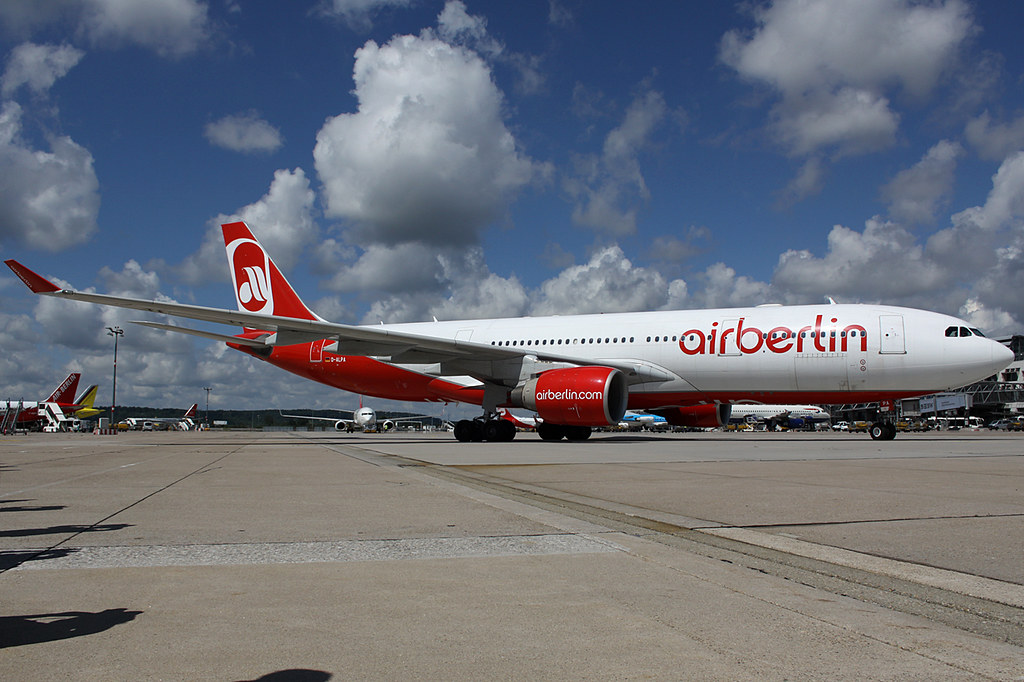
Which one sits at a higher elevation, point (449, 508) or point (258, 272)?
point (258, 272)

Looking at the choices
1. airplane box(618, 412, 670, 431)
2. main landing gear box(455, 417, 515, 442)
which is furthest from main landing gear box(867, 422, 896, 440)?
airplane box(618, 412, 670, 431)

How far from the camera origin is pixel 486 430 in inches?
839

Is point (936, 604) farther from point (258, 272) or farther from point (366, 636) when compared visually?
point (258, 272)

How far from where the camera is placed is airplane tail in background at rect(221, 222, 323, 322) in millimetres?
25422

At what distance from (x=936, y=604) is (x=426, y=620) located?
2039 millimetres

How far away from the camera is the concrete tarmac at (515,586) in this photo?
2219 mm

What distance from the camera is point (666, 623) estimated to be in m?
2.57

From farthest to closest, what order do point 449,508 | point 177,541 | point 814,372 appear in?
point 814,372
point 449,508
point 177,541

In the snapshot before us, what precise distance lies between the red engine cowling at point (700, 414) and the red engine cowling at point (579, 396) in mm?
4538

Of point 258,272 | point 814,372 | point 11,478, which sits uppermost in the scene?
point 258,272

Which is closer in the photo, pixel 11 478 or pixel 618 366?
pixel 11 478

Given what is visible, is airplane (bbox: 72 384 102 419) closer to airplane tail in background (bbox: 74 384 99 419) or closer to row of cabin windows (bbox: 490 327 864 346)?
airplane tail in background (bbox: 74 384 99 419)

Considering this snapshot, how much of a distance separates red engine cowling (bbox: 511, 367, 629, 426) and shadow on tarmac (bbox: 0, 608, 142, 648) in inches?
613

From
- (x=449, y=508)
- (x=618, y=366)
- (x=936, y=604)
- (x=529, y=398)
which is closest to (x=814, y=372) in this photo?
(x=618, y=366)
